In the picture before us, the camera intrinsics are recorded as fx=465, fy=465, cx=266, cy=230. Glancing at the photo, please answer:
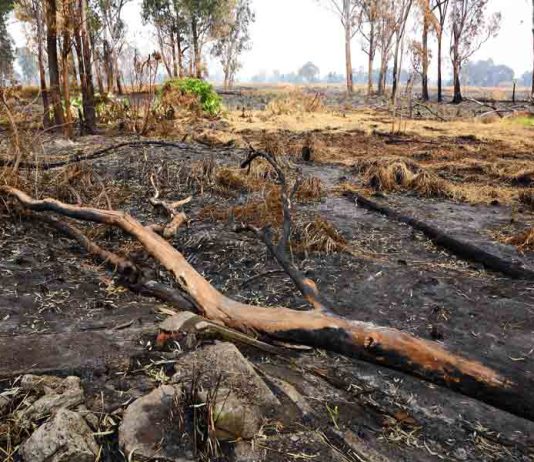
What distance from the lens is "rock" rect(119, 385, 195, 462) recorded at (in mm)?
1902

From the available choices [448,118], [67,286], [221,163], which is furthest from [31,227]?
[448,118]

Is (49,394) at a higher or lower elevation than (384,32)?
lower

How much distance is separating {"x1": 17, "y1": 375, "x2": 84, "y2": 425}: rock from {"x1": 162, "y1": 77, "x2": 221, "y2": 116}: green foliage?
13772 mm

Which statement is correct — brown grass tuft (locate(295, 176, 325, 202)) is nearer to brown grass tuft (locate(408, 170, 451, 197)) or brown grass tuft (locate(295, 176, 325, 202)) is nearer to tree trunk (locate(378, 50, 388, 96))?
brown grass tuft (locate(408, 170, 451, 197))

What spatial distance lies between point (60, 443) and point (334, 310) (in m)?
2.24

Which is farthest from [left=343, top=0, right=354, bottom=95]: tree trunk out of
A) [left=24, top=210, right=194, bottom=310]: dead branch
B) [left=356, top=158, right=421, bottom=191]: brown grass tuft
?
[left=24, top=210, right=194, bottom=310]: dead branch

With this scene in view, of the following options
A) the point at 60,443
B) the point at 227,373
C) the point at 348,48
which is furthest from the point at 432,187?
the point at 348,48

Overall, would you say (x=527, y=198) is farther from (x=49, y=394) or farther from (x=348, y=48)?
(x=348, y=48)

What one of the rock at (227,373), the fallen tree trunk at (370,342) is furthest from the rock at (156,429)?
the fallen tree trunk at (370,342)

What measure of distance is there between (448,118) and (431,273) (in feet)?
49.7

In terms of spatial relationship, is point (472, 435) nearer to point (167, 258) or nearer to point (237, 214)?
point (167, 258)

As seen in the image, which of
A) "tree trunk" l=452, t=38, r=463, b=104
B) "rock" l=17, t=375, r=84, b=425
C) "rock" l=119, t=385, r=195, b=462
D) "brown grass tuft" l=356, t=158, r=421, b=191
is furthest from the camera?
"tree trunk" l=452, t=38, r=463, b=104

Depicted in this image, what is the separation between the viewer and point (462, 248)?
481 cm

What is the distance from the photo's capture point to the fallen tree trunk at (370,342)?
226 cm
